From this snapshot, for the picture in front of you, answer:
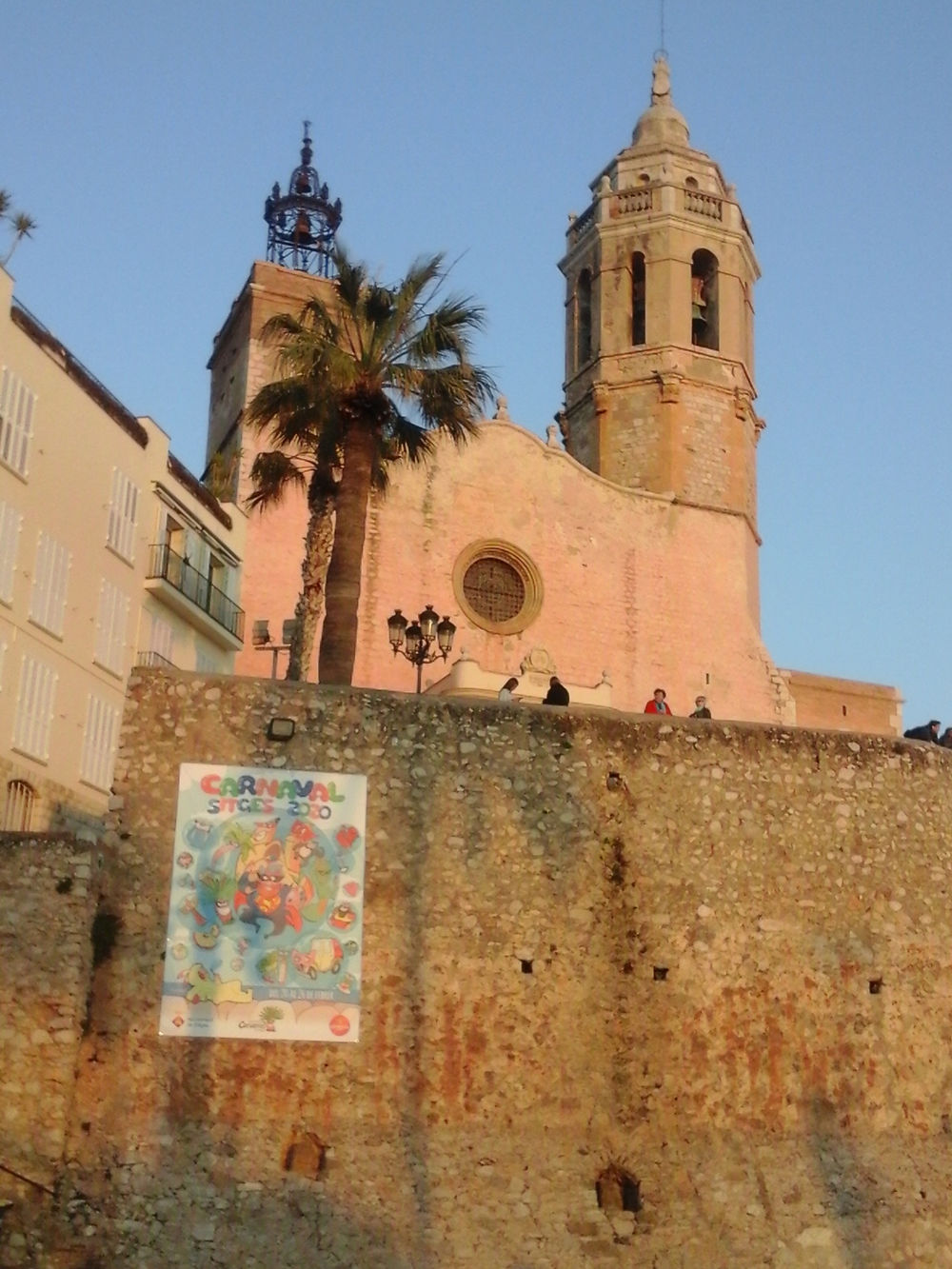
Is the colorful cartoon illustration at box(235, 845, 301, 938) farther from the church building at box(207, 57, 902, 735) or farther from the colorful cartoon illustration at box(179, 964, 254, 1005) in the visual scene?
the church building at box(207, 57, 902, 735)

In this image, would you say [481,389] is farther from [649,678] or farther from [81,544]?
[649,678]

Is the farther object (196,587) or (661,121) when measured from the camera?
(661,121)

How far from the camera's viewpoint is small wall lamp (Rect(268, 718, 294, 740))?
666 inches

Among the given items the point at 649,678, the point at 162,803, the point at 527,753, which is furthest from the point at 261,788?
the point at 649,678

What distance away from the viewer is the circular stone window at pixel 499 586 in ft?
118

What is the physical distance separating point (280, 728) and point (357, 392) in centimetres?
562

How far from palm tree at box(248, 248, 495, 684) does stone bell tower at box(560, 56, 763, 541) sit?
18280 millimetres

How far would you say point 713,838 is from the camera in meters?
17.9

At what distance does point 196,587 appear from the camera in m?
30.0

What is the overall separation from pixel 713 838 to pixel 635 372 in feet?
79.2

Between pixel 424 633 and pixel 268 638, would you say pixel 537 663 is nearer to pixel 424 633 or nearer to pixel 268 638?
pixel 268 638

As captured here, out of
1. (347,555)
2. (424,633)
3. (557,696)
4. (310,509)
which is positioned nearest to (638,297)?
(424,633)

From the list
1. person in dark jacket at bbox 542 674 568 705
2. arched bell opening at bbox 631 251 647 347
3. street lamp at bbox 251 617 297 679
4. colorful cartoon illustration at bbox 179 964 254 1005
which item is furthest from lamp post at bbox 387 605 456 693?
arched bell opening at bbox 631 251 647 347

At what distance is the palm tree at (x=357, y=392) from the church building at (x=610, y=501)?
10.6 m
